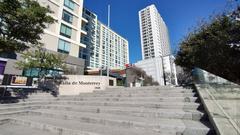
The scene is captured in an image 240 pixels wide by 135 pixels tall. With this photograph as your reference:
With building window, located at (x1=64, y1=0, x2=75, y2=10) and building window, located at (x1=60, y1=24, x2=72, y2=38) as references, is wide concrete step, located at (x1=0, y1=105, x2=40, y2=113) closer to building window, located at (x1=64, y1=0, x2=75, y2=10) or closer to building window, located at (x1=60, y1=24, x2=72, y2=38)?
building window, located at (x1=60, y1=24, x2=72, y2=38)

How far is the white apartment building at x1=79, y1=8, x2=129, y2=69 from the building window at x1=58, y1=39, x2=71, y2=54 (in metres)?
23.8

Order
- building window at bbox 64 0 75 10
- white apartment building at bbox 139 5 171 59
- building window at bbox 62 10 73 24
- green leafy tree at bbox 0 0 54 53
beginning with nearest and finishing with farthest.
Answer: green leafy tree at bbox 0 0 54 53 → building window at bbox 62 10 73 24 → building window at bbox 64 0 75 10 → white apartment building at bbox 139 5 171 59

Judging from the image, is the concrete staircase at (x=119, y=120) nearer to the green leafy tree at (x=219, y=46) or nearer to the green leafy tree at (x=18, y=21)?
the green leafy tree at (x=18, y=21)

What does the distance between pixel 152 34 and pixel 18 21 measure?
119 meters

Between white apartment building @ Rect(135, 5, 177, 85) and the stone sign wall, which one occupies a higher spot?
white apartment building @ Rect(135, 5, 177, 85)

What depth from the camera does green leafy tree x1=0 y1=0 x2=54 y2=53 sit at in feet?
22.4

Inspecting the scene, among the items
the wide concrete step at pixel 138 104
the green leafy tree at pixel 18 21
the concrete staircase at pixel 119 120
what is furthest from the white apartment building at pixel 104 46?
the concrete staircase at pixel 119 120

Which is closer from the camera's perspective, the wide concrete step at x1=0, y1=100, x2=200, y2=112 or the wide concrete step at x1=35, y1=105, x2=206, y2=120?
→ the wide concrete step at x1=35, y1=105, x2=206, y2=120

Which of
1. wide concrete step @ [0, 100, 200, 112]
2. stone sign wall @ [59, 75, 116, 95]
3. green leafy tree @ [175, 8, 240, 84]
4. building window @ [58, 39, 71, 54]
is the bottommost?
wide concrete step @ [0, 100, 200, 112]

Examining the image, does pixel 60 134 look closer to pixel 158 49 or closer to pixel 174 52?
pixel 174 52

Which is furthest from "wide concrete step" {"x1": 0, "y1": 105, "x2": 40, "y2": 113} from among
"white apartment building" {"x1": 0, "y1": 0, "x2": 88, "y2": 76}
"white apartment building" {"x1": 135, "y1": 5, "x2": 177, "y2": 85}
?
"white apartment building" {"x1": 135, "y1": 5, "x2": 177, "y2": 85}

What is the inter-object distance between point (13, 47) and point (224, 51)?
1232 cm

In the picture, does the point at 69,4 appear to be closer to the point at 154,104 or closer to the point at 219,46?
the point at 219,46

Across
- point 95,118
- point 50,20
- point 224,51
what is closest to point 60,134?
point 95,118
